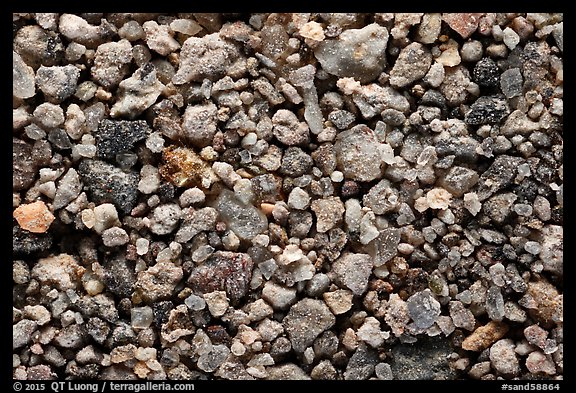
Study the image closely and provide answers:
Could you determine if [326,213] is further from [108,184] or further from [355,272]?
[108,184]

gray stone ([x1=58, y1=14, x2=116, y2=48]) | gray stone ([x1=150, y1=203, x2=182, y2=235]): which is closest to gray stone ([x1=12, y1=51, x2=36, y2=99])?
gray stone ([x1=58, y1=14, x2=116, y2=48])

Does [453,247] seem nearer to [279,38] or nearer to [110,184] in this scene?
[279,38]

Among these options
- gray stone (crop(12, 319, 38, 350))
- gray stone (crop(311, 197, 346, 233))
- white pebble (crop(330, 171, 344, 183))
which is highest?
white pebble (crop(330, 171, 344, 183))

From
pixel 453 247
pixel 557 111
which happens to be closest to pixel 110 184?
pixel 453 247

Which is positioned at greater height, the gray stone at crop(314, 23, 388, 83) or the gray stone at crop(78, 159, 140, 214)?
the gray stone at crop(314, 23, 388, 83)

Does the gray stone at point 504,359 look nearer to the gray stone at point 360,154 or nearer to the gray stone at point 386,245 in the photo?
the gray stone at point 386,245

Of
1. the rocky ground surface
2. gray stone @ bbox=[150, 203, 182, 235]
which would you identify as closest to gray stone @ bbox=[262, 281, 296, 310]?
the rocky ground surface

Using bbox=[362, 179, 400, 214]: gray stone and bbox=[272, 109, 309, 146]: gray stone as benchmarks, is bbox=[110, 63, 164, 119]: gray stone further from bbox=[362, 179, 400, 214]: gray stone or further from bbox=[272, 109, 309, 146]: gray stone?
bbox=[362, 179, 400, 214]: gray stone

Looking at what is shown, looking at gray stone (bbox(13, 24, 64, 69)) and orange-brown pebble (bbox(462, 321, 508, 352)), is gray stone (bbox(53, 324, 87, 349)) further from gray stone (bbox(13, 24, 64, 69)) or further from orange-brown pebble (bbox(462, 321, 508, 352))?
orange-brown pebble (bbox(462, 321, 508, 352))

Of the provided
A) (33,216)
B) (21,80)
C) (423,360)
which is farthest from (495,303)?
(21,80)
